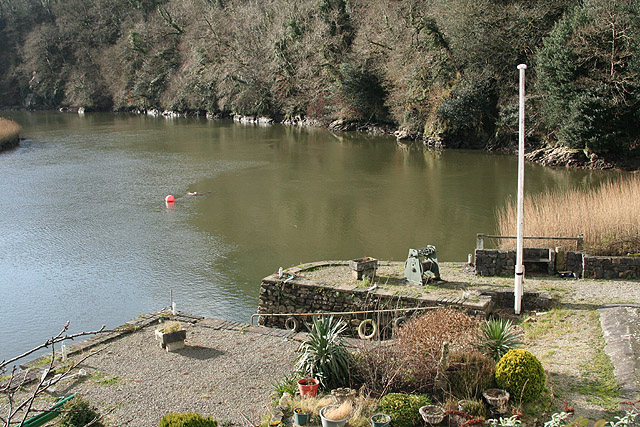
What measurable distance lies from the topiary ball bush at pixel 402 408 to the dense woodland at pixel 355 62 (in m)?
24.6

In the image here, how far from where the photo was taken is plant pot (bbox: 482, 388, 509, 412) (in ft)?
23.5

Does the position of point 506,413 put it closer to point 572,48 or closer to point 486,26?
point 572,48

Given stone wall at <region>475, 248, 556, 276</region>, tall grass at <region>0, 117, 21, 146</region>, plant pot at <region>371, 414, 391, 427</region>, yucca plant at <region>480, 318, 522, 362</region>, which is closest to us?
plant pot at <region>371, 414, 391, 427</region>

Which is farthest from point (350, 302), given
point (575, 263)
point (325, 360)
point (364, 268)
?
point (575, 263)

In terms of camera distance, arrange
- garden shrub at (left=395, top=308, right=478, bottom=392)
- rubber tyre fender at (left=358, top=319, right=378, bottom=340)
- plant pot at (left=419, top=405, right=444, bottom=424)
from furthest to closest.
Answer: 1. rubber tyre fender at (left=358, top=319, right=378, bottom=340)
2. garden shrub at (left=395, top=308, right=478, bottom=392)
3. plant pot at (left=419, top=405, right=444, bottom=424)

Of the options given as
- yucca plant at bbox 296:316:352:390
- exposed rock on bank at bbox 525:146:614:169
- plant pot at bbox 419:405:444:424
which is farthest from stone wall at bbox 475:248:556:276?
exposed rock on bank at bbox 525:146:614:169

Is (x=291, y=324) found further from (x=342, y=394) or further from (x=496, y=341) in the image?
(x=496, y=341)

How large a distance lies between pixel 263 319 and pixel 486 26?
27001 millimetres

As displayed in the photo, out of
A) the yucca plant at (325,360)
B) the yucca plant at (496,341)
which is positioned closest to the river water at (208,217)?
the yucca plant at (325,360)

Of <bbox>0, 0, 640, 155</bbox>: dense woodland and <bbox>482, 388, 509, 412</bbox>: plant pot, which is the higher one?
<bbox>0, 0, 640, 155</bbox>: dense woodland

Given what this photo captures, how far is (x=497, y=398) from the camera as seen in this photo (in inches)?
284

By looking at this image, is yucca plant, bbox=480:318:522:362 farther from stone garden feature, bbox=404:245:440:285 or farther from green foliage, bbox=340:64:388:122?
green foliage, bbox=340:64:388:122

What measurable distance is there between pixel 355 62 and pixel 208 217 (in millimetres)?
28542

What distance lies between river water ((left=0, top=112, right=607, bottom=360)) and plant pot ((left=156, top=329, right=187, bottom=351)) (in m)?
2.77
